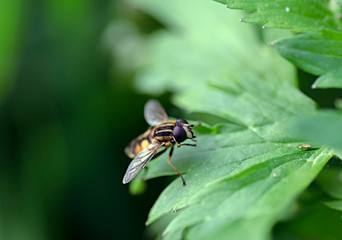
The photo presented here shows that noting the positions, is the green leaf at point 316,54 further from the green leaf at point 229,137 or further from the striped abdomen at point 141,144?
the striped abdomen at point 141,144

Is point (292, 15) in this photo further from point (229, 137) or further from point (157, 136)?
point (157, 136)

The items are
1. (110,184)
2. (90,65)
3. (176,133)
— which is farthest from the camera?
(90,65)

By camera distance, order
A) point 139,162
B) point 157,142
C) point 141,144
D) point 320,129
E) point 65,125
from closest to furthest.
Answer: point 320,129, point 139,162, point 157,142, point 141,144, point 65,125

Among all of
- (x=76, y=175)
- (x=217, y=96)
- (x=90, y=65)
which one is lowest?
(x=76, y=175)

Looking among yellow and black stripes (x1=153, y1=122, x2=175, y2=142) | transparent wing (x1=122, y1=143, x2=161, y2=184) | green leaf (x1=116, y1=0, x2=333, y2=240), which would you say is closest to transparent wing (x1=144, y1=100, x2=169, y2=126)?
green leaf (x1=116, y1=0, x2=333, y2=240)

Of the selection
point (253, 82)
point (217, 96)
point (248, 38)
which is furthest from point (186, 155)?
point (248, 38)

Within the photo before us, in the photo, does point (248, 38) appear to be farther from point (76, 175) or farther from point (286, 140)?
point (76, 175)

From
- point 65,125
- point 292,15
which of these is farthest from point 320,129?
point 65,125
